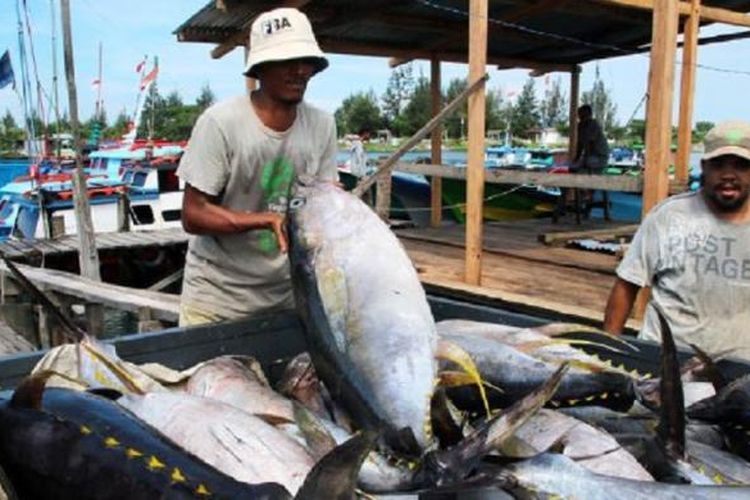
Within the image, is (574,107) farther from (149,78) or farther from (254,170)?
(149,78)

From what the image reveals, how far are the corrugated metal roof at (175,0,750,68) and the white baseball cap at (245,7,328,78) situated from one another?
3.73 meters

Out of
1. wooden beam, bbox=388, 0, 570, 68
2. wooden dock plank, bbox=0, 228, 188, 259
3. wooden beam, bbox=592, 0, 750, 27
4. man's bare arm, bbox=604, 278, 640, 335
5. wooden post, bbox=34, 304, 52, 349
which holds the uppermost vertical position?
wooden beam, bbox=388, 0, 570, 68

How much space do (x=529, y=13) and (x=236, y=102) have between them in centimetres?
546

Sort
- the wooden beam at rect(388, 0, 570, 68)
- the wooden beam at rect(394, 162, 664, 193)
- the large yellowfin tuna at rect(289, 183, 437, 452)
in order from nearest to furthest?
1. the large yellowfin tuna at rect(289, 183, 437, 452)
2. the wooden beam at rect(394, 162, 664, 193)
3. the wooden beam at rect(388, 0, 570, 68)

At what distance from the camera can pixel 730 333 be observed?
2920 millimetres

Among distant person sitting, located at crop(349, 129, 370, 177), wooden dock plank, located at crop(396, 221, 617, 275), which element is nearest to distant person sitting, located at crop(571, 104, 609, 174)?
wooden dock plank, located at crop(396, 221, 617, 275)

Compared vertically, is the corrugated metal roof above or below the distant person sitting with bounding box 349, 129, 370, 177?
above

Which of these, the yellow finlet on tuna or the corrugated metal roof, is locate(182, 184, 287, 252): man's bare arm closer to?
Result: the yellow finlet on tuna

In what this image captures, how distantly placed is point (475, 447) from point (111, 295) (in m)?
6.28

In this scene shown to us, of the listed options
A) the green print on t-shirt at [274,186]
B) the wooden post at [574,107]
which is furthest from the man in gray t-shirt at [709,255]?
the wooden post at [574,107]

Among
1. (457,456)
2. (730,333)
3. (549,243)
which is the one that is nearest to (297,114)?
(457,456)

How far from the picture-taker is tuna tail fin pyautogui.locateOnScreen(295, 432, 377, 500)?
1.25 metres

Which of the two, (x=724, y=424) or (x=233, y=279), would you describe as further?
(x=233, y=279)

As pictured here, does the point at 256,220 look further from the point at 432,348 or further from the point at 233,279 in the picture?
the point at 432,348
